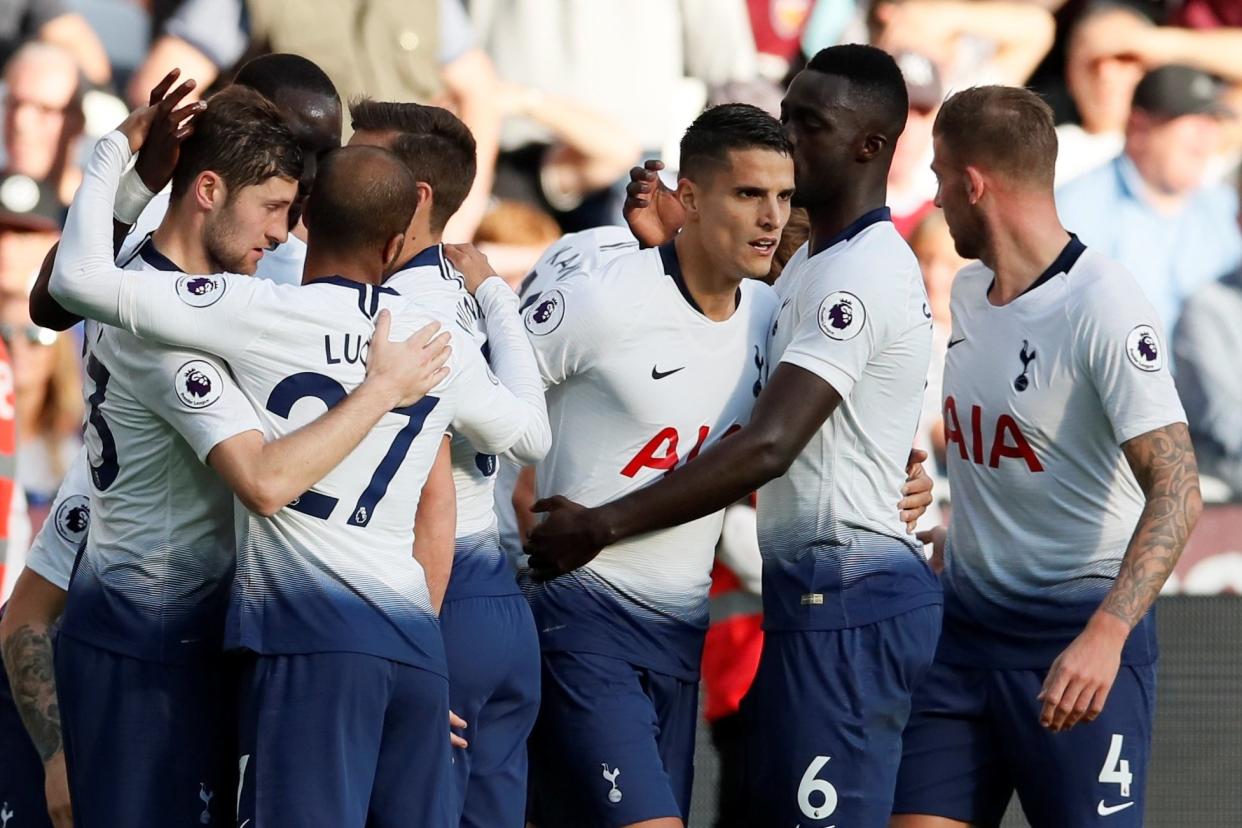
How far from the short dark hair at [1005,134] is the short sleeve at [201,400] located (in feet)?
6.36

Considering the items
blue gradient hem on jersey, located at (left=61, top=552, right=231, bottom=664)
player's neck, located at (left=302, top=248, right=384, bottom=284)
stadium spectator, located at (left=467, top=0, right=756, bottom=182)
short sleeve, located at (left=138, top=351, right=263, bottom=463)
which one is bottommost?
blue gradient hem on jersey, located at (left=61, top=552, right=231, bottom=664)

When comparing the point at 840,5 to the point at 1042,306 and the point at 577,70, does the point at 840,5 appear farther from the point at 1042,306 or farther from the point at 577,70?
the point at 1042,306

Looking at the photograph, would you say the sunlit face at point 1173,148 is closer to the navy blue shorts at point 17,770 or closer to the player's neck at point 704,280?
the player's neck at point 704,280

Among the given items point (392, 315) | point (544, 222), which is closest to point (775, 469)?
point (392, 315)

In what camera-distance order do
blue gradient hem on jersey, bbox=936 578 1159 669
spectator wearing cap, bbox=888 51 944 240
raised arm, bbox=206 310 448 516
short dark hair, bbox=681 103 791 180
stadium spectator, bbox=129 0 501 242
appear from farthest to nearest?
spectator wearing cap, bbox=888 51 944 240, stadium spectator, bbox=129 0 501 242, blue gradient hem on jersey, bbox=936 578 1159 669, short dark hair, bbox=681 103 791 180, raised arm, bbox=206 310 448 516

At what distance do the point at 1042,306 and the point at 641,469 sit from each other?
1016mm

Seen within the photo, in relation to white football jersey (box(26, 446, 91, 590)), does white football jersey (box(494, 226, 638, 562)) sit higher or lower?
higher

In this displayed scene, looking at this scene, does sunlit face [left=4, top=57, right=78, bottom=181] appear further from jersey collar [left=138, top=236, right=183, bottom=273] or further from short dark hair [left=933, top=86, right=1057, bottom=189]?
short dark hair [left=933, top=86, right=1057, bottom=189]

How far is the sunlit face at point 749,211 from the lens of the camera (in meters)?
4.02

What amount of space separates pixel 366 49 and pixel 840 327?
381cm

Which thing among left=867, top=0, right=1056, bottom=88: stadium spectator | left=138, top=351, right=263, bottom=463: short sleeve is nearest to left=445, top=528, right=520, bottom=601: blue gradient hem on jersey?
left=138, top=351, right=263, bottom=463: short sleeve

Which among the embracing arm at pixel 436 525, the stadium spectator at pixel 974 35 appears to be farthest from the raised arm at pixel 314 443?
the stadium spectator at pixel 974 35

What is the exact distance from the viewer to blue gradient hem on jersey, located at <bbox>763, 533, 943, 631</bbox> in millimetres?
4027

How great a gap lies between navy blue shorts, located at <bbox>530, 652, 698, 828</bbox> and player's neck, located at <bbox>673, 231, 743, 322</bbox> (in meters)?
0.81
